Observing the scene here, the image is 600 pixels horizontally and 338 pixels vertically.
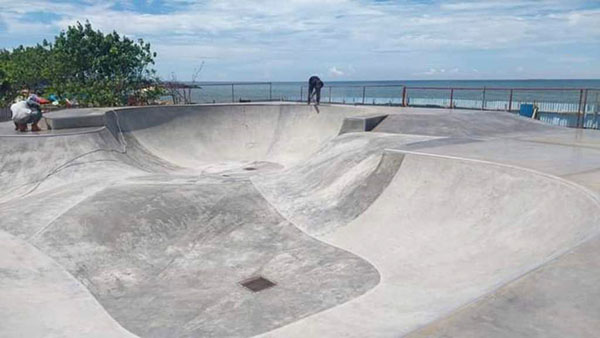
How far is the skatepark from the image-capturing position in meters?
4.51

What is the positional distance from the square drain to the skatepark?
1.6 inches

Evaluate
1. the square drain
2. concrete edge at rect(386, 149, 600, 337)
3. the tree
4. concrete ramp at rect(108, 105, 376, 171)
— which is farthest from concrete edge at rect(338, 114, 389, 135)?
the tree

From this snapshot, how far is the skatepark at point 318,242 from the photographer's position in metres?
4.51

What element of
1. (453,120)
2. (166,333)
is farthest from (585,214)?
(453,120)

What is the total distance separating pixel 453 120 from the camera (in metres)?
16.2

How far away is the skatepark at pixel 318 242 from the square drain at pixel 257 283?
0.13 feet

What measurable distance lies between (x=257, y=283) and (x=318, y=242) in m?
1.85

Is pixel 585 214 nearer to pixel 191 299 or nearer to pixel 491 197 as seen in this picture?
pixel 491 197

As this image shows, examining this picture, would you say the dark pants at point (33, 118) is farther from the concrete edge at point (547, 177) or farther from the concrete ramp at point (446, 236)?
the concrete edge at point (547, 177)

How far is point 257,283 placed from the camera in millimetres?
7379

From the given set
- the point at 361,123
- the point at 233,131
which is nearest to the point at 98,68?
the point at 233,131

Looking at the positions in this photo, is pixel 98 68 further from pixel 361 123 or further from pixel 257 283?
pixel 257 283

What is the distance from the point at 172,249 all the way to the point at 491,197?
6388 millimetres

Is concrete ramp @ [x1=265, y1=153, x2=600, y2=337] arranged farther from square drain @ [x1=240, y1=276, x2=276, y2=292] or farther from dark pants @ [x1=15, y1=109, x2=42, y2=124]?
dark pants @ [x1=15, y1=109, x2=42, y2=124]
